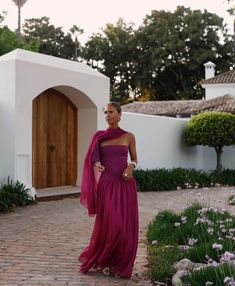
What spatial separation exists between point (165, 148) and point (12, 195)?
8.12m

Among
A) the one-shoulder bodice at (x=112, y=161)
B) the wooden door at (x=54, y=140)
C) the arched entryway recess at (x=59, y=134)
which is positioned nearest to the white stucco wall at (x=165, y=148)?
the arched entryway recess at (x=59, y=134)

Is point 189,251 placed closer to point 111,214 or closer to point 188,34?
point 111,214

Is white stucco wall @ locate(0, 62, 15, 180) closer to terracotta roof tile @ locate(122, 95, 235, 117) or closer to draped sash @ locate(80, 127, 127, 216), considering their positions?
draped sash @ locate(80, 127, 127, 216)

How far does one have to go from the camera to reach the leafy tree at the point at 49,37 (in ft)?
163

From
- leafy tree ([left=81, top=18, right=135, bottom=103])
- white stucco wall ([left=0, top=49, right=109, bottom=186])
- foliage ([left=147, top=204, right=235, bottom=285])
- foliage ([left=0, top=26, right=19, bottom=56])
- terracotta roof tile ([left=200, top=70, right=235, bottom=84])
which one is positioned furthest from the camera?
leafy tree ([left=81, top=18, right=135, bottom=103])

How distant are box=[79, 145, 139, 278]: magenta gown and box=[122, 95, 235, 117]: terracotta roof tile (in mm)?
21210

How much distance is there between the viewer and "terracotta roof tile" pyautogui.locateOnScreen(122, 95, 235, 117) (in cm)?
2734

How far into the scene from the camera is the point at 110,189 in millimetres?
5047

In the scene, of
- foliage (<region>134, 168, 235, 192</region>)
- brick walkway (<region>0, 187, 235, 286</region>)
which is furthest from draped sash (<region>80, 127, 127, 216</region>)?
foliage (<region>134, 168, 235, 192</region>)

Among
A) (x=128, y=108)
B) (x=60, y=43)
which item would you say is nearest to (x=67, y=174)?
(x=128, y=108)

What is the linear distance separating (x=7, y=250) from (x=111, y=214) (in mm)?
1884

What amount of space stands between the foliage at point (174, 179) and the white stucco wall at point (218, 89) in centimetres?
1772

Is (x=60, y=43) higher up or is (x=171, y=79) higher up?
(x=60, y=43)

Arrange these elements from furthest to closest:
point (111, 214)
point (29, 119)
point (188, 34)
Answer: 1. point (188, 34)
2. point (29, 119)
3. point (111, 214)
